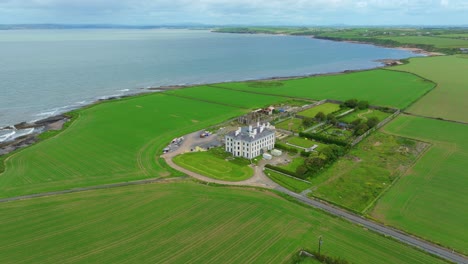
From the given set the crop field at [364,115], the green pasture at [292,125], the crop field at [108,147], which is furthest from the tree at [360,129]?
the crop field at [108,147]

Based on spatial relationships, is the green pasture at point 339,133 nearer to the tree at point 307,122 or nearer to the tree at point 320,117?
the tree at point 307,122

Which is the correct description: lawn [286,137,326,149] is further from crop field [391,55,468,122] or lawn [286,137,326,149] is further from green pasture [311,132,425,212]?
crop field [391,55,468,122]

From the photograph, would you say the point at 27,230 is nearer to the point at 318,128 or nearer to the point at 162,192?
the point at 162,192

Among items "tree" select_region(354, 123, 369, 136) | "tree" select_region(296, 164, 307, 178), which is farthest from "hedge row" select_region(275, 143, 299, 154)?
"tree" select_region(354, 123, 369, 136)

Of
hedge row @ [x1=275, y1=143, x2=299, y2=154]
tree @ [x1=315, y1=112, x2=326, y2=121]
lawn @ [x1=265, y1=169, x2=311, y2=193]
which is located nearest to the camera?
lawn @ [x1=265, y1=169, x2=311, y2=193]

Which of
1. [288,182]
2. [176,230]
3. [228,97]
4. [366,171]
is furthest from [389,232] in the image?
[228,97]

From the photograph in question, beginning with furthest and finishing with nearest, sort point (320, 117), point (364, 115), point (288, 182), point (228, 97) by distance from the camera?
point (228, 97), point (364, 115), point (320, 117), point (288, 182)

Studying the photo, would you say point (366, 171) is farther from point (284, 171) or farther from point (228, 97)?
point (228, 97)
